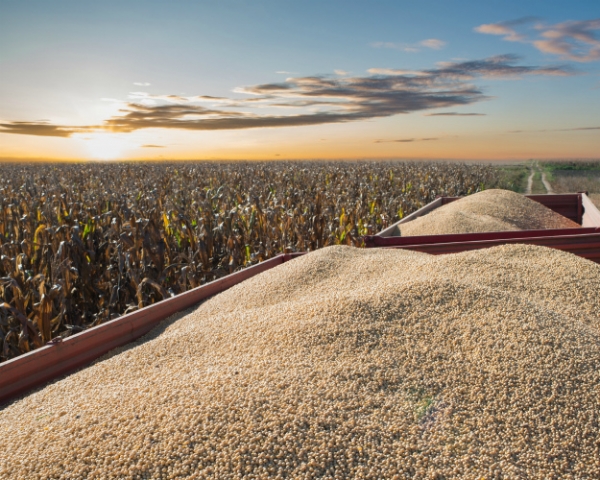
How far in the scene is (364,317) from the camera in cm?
262

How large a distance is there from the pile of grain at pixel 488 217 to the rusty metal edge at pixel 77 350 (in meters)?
3.28

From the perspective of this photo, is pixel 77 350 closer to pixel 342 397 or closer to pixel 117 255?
pixel 342 397

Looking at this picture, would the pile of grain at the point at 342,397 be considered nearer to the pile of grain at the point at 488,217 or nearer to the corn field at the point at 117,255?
the corn field at the point at 117,255

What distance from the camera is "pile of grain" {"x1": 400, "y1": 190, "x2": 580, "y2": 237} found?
5.75 metres

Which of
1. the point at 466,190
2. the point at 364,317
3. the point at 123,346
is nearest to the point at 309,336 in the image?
the point at 364,317

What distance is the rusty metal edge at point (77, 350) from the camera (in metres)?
2.32

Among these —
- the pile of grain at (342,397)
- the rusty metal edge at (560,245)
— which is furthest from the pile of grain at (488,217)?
the pile of grain at (342,397)

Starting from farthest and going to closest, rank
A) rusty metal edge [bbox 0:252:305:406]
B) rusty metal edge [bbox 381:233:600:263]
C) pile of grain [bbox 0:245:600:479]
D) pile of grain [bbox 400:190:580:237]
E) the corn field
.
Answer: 1. pile of grain [bbox 400:190:580:237]
2. rusty metal edge [bbox 381:233:600:263]
3. the corn field
4. rusty metal edge [bbox 0:252:305:406]
5. pile of grain [bbox 0:245:600:479]

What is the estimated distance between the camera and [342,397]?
206 cm

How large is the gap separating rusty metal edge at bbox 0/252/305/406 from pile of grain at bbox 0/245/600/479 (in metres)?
0.10

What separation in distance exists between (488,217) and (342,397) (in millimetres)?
5016

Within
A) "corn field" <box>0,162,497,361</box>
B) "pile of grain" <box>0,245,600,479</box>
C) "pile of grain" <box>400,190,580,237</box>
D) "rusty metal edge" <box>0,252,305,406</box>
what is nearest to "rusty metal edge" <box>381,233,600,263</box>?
"pile of grain" <box>0,245,600,479</box>

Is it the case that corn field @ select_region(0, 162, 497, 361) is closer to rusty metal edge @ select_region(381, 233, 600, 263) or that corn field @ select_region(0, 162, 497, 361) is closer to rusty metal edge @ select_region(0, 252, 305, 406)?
rusty metal edge @ select_region(0, 252, 305, 406)

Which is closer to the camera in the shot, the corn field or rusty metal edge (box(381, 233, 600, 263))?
the corn field
